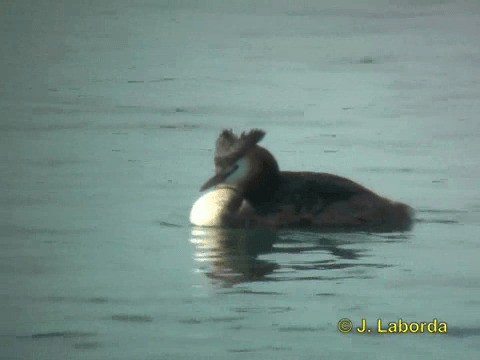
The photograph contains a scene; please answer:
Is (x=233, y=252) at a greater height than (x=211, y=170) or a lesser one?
lesser

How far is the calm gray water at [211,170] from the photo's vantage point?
10289 millimetres

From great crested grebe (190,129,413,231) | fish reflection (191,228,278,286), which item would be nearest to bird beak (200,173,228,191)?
great crested grebe (190,129,413,231)

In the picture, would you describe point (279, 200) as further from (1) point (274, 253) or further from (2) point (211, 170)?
(2) point (211, 170)

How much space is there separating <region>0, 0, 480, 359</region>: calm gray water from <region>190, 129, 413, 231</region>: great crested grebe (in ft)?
0.60

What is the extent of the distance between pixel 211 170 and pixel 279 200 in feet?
10.1

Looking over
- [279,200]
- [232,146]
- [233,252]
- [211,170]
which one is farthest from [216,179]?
[211,170]

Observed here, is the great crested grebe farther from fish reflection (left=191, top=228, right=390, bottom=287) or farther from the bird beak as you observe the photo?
fish reflection (left=191, top=228, right=390, bottom=287)

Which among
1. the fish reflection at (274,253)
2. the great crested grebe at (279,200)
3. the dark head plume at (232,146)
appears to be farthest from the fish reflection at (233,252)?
the dark head plume at (232,146)

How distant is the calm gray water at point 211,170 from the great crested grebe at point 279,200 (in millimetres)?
183

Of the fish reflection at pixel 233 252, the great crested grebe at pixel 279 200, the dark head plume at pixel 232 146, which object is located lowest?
the fish reflection at pixel 233 252

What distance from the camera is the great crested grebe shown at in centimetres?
1332

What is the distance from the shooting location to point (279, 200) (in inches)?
527

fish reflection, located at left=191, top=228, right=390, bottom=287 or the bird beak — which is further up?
the bird beak

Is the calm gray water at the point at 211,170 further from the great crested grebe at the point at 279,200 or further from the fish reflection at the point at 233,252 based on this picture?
the great crested grebe at the point at 279,200
